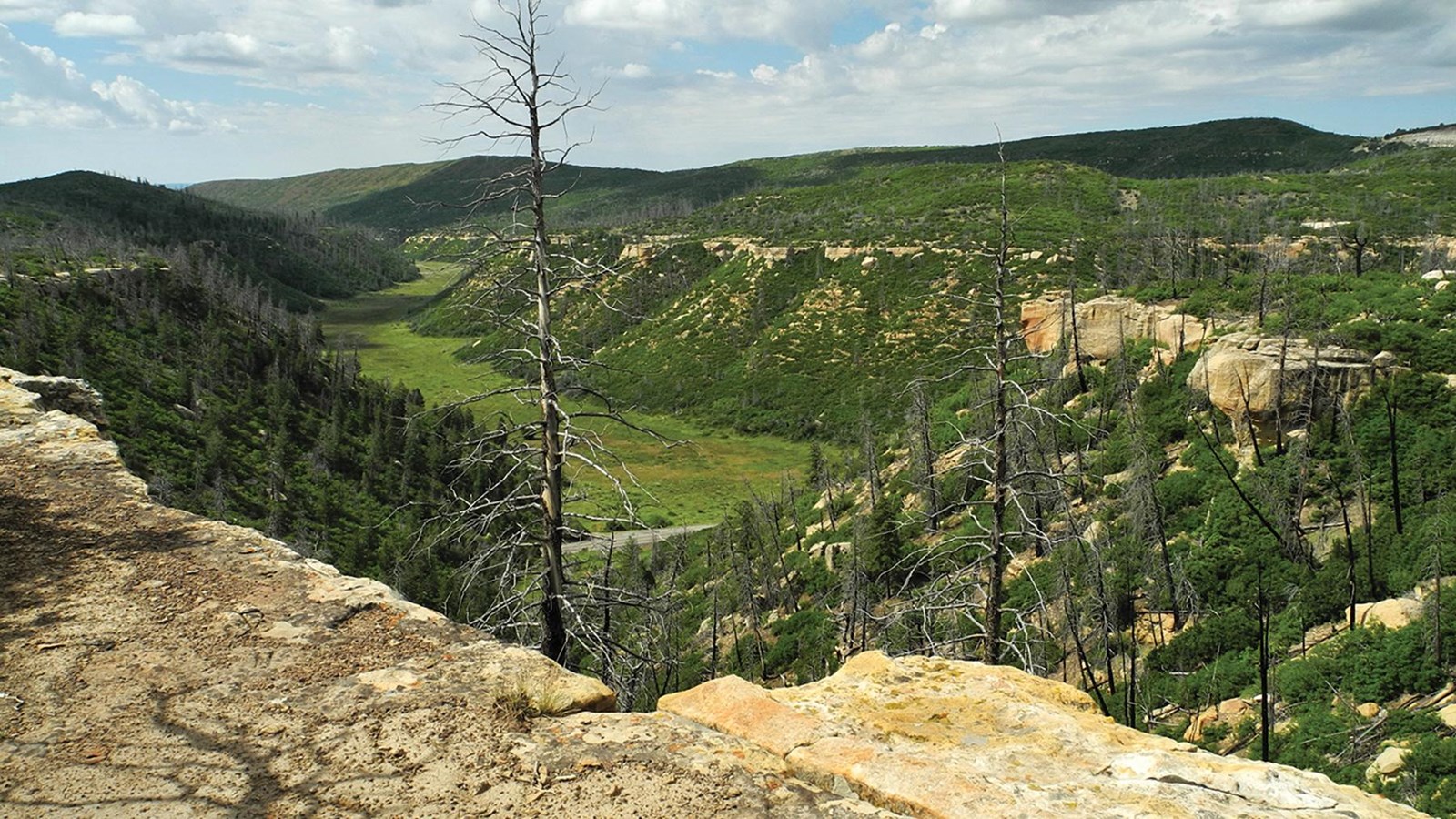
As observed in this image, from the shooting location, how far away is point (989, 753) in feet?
19.8

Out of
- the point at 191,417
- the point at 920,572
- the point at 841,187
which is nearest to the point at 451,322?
the point at 841,187

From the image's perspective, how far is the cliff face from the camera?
5.10 metres

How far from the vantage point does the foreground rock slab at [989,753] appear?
5180 millimetres

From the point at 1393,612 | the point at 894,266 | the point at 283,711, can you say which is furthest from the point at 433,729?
the point at 894,266

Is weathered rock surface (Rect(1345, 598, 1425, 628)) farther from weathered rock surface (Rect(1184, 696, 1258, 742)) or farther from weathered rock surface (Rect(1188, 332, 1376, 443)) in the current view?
weathered rock surface (Rect(1188, 332, 1376, 443))

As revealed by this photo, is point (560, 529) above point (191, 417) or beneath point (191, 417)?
above

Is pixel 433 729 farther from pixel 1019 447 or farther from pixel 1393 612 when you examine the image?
pixel 1393 612

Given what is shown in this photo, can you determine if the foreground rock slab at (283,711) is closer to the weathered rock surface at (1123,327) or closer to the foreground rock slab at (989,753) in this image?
the foreground rock slab at (989,753)

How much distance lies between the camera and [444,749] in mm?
5629

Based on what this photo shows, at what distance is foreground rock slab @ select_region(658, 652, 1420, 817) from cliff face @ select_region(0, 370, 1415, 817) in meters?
0.02

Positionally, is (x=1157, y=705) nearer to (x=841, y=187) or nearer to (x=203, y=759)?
(x=203, y=759)

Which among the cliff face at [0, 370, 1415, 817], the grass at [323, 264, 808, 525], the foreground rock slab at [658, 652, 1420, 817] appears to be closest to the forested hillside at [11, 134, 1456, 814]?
the cliff face at [0, 370, 1415, 817]

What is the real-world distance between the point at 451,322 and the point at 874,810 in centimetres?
20155

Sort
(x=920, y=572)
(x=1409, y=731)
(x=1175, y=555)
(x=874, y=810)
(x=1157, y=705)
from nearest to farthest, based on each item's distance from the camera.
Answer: (x=874, y=810), (x=1409, y=731), (x=1157, y=705), (x=1175, y=555), (x=920, y=572)
